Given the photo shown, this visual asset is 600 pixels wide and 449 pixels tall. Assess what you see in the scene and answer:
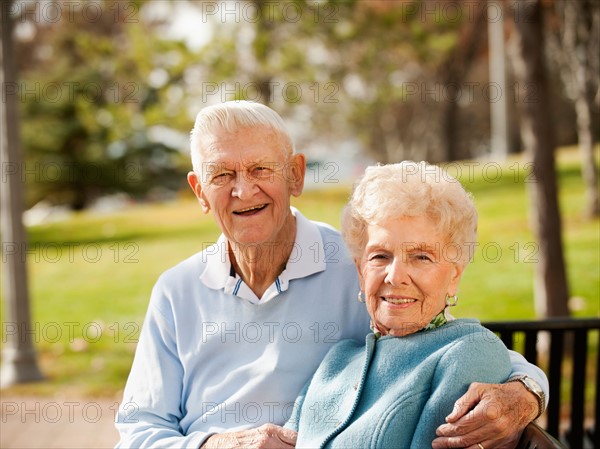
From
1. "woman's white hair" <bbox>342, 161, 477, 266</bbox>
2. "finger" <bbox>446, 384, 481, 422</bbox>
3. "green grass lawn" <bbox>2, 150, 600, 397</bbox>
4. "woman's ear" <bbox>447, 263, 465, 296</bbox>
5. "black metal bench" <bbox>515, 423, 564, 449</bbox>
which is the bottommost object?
"green grass lawn" <bbox>2, 150, 600, 397</bbox>

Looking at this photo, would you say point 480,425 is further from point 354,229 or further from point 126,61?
point 126,61

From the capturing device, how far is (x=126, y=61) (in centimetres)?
1045

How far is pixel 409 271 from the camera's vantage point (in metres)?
1.96

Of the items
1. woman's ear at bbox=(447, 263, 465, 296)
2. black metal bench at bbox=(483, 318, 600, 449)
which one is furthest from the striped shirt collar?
black metal bench at bbox=(483, 318, 600, 449)

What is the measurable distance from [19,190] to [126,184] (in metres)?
11.6

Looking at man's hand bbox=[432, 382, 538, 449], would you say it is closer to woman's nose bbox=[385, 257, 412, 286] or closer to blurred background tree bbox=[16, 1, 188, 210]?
woman's nose bbox=[385, 257, 412, 286]

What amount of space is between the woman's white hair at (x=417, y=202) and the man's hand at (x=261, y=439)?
57cm

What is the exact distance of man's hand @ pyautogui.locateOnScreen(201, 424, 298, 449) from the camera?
86.4 inches

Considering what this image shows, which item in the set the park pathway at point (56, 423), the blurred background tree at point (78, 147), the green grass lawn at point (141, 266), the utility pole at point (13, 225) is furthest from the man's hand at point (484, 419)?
the blurred background tree at point (78, 147)

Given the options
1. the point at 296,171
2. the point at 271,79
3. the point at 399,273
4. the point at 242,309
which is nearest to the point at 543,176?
the point at 296,171

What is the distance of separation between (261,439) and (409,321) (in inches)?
22.1

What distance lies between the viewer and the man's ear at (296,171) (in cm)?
240

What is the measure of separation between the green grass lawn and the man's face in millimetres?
4007

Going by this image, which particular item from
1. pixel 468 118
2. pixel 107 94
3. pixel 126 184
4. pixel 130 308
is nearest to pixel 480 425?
pixel 130 308
